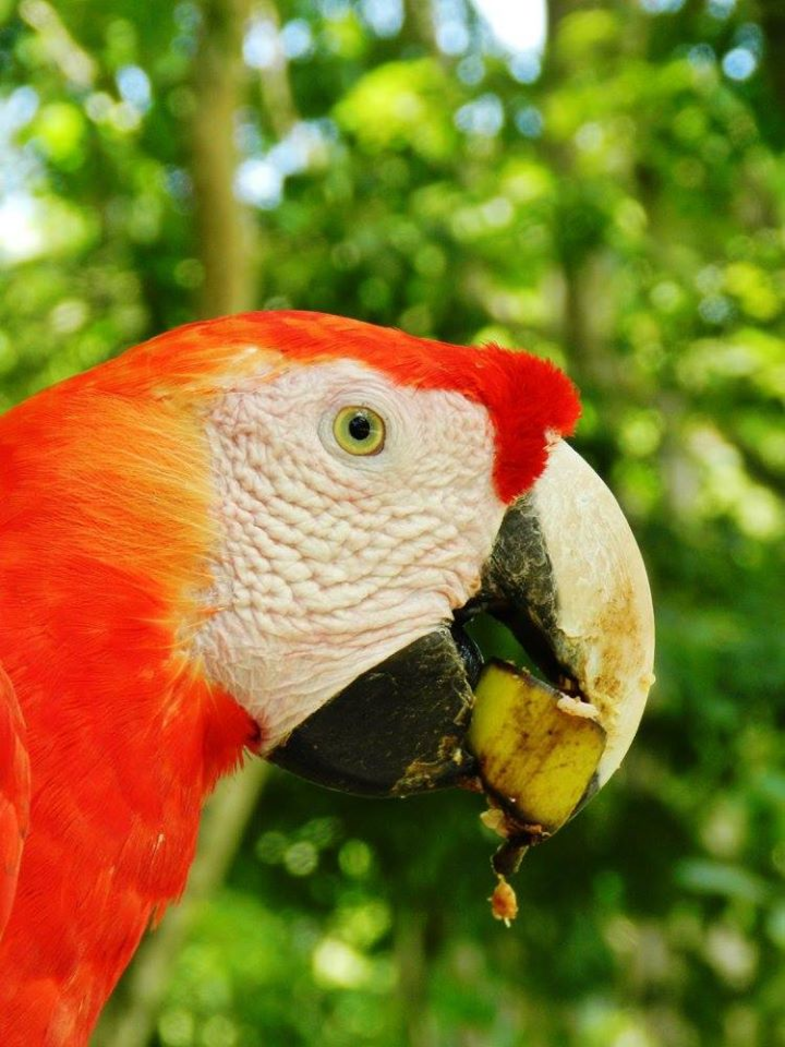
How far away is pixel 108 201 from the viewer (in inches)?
127

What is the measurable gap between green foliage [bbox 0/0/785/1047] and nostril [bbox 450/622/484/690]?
149cm

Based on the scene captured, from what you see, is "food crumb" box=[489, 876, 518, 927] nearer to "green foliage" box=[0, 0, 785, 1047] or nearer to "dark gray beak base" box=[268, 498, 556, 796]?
"dark gray beak base" box=[268, 498, 556, 796]

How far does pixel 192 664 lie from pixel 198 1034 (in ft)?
8.79

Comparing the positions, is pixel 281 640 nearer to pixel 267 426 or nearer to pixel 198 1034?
pixel 267 426

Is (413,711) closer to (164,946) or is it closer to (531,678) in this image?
(531,678)

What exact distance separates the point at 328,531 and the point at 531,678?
0.25 metres

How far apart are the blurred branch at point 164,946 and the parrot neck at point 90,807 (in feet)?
4.46

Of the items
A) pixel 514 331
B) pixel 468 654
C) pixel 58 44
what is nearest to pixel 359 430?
pixel 468 654

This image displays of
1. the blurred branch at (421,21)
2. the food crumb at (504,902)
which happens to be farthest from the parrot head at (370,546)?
the blurred branch at (421,21)

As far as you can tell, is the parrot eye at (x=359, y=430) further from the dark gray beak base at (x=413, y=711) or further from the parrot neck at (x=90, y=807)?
the parrot neck at (x=90, y=807)

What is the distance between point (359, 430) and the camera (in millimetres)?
1285

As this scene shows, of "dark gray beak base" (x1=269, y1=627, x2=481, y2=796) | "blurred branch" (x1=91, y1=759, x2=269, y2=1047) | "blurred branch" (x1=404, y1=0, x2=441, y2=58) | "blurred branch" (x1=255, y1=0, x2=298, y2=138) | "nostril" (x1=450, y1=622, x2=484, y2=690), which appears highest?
"blurred branch" (x1=404, y1=0, x2=441, y2=58)

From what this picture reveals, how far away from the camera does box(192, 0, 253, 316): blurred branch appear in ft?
8.67

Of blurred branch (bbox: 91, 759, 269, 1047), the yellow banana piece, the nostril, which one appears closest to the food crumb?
the yellow banana piece
